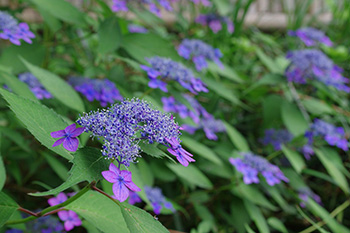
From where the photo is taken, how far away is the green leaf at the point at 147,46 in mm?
1501

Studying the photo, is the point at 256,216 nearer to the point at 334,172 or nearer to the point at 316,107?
the point at 334,172

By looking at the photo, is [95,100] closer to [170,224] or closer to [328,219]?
[170,224]

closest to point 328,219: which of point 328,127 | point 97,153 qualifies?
point 328,127

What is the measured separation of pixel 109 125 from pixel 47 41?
1.30m

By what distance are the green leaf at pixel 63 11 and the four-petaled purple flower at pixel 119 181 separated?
0.99 meters

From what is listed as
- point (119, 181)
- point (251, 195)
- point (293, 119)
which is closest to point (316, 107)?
point (293, 119)

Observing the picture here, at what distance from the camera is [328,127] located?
174 cm

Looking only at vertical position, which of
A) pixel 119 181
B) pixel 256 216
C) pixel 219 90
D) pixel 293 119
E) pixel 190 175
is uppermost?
pixel 119 181

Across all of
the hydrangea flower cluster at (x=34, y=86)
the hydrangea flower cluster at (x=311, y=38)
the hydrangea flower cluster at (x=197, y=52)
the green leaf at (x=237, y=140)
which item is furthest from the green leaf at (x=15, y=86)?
the hydrangea flower cluster at (x=311, y=38)

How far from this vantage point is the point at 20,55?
5.06 feet

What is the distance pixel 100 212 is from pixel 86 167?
26 centimetres

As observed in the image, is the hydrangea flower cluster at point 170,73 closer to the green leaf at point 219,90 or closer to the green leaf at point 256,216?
the green leaf at point 219,90

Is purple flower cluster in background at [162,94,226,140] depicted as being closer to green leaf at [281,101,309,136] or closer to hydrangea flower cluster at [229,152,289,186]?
hydrangea flower cluster at [229,152,289,186]

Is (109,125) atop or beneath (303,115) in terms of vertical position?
atop
